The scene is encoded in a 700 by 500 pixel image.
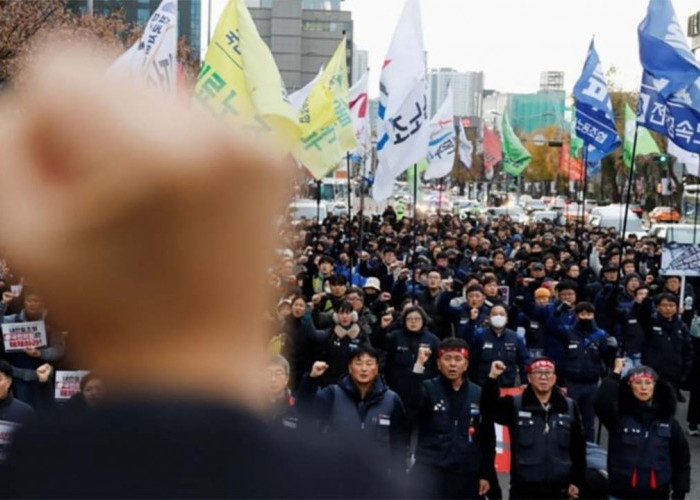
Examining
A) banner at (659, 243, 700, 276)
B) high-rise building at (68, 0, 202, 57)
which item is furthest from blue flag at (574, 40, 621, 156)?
high-rise building at (68, 0, 202, 57)

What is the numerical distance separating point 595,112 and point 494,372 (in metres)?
10.5

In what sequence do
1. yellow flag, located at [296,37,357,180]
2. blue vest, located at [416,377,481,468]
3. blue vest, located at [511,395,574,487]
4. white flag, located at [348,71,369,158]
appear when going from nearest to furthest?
blue vest, located at [511,395,574,487] → blue vest, located at [416,377,481,468] → yellow flag, located at [296,37,357,180] → white flag, located at [348,71,369,158]

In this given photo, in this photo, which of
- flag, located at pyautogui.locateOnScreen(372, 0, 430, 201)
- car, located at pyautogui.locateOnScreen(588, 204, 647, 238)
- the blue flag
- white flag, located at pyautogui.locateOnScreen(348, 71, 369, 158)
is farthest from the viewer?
car, located at pyautogui.locateOnScreen(588, 204, 647, 238)

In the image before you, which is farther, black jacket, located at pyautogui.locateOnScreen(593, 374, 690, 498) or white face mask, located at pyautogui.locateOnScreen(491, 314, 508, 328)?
white face mask, located at pyautogui.locateOnScreen(491, 314, 508, 328)

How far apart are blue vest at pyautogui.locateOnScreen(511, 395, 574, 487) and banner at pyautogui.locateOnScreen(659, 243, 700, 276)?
8.14 metres

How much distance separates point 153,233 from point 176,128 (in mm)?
102

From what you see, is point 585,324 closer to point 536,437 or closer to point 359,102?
point 536,437

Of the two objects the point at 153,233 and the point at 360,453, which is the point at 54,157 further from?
the point at 360,453

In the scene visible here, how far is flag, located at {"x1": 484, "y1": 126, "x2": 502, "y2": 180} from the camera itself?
38.5 metres

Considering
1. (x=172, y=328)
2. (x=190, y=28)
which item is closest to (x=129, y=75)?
(x=172, y=328)

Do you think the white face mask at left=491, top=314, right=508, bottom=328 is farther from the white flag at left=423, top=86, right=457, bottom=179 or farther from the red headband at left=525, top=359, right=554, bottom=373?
the white flag at left=423, top=86, right=457, bottom=179

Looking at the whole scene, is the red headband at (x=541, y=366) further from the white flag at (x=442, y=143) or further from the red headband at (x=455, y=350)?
the white flag at (x=442, y=143)

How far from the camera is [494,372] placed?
836 centimetres

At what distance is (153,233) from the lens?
100 centimetres
